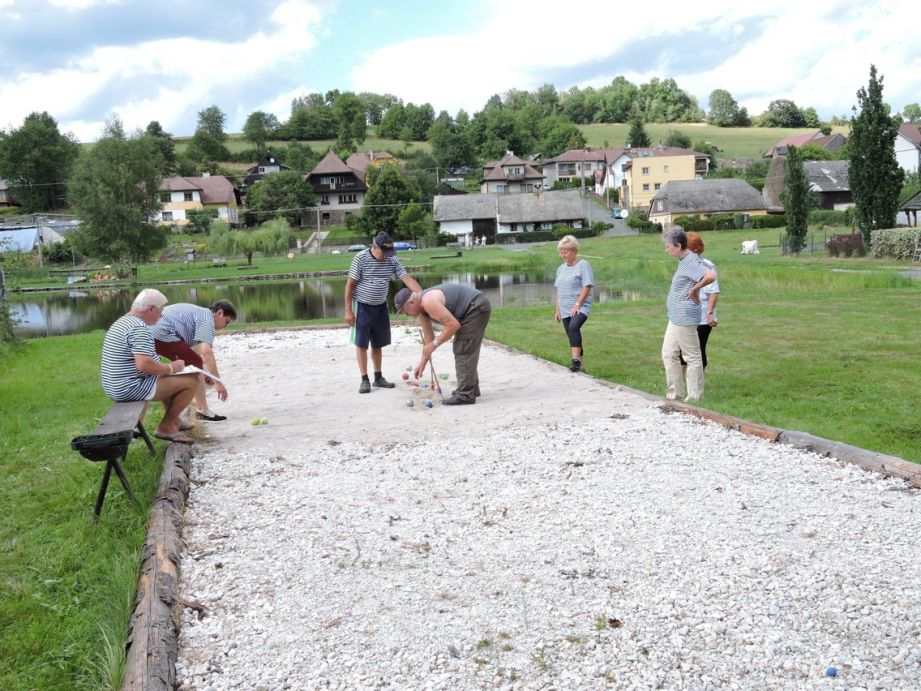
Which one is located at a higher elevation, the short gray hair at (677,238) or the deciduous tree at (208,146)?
the deciduous tree at (208,146)

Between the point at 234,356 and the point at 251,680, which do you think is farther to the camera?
the point at 234,356

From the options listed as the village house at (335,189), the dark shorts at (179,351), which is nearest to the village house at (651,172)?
the village house at (335,189)

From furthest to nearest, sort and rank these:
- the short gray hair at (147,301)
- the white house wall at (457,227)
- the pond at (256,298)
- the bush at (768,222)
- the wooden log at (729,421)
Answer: the white house wall at (457,227)
the bush at (768,222)
the pond at (256,298)
the wooden log at (729,421)
the short gray hair at (147,301)

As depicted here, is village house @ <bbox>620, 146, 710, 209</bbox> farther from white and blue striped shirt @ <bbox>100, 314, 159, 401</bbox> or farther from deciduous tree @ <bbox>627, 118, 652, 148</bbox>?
white and blue striped shirt @ <bbox>100, 314, 159, 401</bbox>

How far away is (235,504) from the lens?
5828mm

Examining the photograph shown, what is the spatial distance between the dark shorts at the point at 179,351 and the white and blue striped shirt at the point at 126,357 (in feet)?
4.66

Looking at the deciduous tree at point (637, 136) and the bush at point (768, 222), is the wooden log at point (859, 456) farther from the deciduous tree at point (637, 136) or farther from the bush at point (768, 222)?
the deciduous tree at point (637, 136)

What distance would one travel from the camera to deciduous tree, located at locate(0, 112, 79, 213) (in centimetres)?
9800

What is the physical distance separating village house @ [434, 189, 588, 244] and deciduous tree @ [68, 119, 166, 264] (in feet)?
101

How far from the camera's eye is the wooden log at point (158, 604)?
3.45m

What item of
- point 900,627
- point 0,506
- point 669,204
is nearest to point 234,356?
point 0,506

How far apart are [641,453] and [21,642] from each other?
15.6 feet

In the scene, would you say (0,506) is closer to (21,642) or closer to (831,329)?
(21,642)

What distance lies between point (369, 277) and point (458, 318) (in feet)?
4.85
